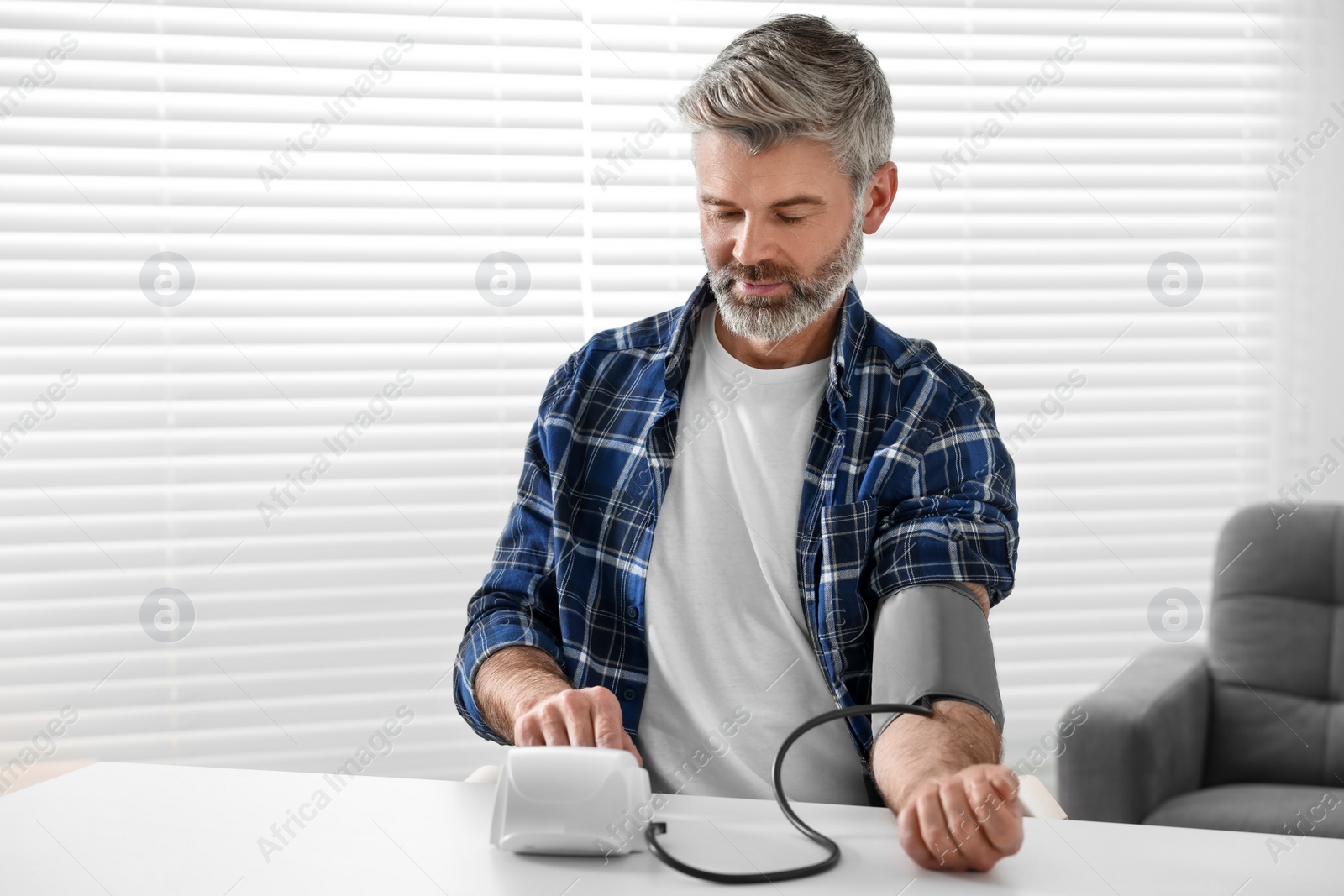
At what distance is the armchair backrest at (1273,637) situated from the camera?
7.14 ft

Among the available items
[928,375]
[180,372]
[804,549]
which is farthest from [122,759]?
[928,375]

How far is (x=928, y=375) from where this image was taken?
51.2 inches

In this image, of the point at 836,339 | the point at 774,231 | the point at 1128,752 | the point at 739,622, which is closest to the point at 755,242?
the point at 774,231

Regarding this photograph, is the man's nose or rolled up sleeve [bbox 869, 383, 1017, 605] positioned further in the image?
the man's nose

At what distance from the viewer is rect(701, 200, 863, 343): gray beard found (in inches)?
49.7

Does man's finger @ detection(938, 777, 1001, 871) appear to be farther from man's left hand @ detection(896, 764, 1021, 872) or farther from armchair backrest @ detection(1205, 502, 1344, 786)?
armchair backrest @ detection(1205, 502, 1344, 786)

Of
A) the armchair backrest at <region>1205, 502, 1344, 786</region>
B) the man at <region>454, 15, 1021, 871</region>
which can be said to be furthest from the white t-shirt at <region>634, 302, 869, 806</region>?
the armchair backrest at <region>1205, 502, 1344, 786</region>

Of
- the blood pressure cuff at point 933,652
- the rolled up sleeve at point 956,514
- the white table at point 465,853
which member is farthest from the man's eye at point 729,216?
the white table at point 465,853

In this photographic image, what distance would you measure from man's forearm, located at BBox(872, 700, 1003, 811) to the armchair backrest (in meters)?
1.56

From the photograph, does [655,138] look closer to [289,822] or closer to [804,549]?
[804,549]

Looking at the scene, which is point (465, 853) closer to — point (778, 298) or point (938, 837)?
point (938, 837)

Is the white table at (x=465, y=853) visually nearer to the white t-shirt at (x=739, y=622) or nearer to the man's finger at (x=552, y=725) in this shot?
the man's finger at (x=552, y=725)

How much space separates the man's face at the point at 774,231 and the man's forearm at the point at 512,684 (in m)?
0.49

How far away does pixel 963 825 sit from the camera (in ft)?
2.48
